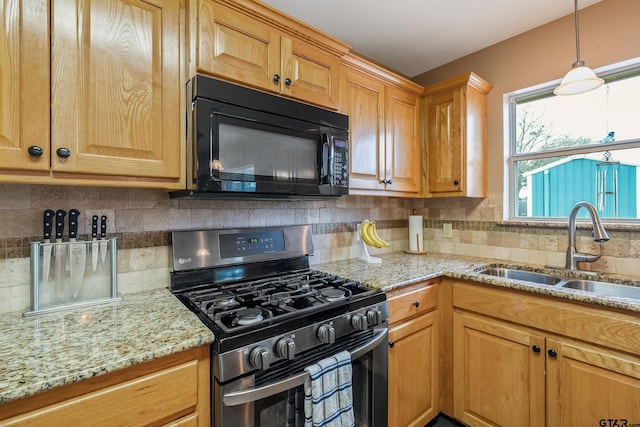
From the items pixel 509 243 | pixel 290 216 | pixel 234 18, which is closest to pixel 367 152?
pixel 290 216

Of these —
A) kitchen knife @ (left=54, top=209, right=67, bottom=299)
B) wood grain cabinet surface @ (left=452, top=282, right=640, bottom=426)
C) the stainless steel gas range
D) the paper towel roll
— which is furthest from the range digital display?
the paper towel roll

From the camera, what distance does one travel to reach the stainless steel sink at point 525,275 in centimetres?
182

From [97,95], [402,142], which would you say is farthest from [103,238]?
[402,142]

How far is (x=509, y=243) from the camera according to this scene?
2164 millimetres

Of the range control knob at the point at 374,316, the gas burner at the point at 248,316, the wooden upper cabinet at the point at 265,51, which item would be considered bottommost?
the range control knob at the point at 374,316

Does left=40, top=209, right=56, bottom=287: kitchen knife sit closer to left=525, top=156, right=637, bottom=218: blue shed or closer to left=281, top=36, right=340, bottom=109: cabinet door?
left=281, top=36, right=340, bottom=109: cabinet door

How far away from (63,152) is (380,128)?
1626 millimetres

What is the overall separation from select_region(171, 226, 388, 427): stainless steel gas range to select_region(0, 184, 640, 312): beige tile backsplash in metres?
0.10

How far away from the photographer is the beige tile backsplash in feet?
3.81

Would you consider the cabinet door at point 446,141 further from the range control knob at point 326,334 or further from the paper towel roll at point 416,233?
the range control knob at point 326,334

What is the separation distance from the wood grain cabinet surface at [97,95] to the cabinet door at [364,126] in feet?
3.11

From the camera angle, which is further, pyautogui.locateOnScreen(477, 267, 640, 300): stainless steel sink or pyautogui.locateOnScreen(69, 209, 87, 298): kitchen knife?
pyautogui.locateOnScreen(477, 267, 640, 300): stainless steel sink

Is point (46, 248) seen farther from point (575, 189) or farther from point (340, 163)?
point (575, 189)

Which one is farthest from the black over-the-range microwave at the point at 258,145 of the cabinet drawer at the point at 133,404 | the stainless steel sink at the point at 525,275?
the stainless steel sink at the point at 525,275
